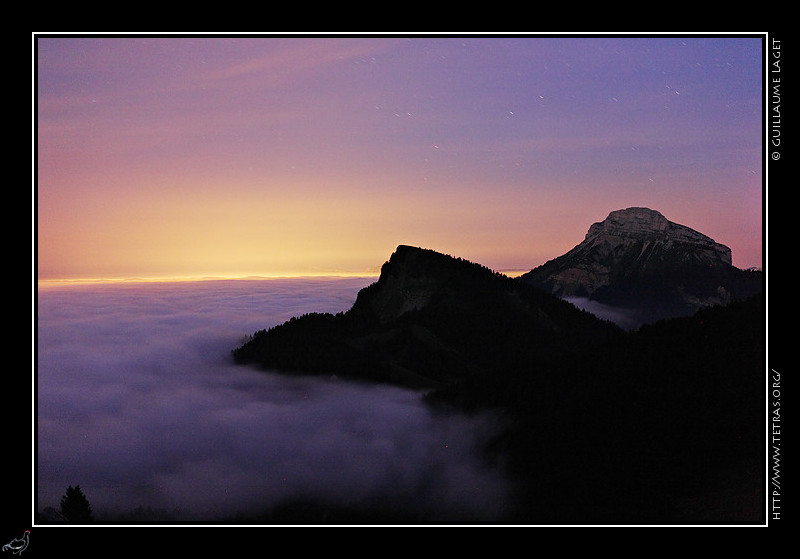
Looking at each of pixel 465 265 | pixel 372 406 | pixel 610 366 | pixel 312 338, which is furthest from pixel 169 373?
pixel 610 366

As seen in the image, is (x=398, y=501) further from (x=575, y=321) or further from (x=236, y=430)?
(x=575, y=321)

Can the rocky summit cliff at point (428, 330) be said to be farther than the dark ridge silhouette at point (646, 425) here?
Yes

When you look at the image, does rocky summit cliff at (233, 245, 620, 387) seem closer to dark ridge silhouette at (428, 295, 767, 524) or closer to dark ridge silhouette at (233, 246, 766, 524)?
dark ridge silhouette at (233, 246, 766, 524)

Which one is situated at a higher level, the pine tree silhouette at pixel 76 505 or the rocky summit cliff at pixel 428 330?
the rocky summit cliff at pixel 428 330

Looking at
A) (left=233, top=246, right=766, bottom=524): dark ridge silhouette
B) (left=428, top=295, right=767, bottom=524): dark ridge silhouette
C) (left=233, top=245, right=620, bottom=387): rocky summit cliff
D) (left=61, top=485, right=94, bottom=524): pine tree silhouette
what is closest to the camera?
(left=428, top=295, right=767, bottom=524): dark ridge silhouette

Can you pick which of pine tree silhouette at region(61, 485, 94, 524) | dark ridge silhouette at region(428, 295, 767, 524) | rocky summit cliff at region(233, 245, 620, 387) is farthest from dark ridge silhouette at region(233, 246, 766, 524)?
pine tree silhouette at region(61, 485, 94, 524)
